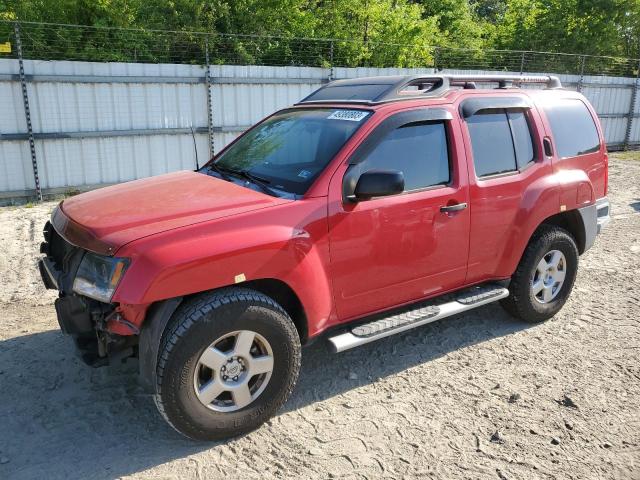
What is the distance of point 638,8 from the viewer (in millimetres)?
20578

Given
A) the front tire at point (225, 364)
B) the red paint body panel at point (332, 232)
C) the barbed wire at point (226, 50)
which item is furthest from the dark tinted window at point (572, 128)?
the barbed wire at point (226, 50)

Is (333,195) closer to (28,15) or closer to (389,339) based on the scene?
(389,339)

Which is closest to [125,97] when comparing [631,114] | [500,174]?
[500,174]

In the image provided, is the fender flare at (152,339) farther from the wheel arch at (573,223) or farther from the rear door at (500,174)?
the wheel arch at (573,223)

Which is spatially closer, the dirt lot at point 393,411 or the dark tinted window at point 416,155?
the dirt lot at point 393,411

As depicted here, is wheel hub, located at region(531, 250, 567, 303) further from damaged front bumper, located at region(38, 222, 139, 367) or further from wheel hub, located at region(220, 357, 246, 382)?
damaged front bumper, located at region(38, 222, 139, 367)

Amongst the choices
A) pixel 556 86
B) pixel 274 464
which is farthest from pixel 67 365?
pixel 556 86

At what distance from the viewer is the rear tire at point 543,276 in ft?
15.1

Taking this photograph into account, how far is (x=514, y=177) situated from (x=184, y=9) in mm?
10790

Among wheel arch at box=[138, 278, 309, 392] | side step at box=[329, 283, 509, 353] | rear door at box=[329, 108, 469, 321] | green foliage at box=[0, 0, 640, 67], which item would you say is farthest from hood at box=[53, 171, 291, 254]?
green foliage at box=[0, 0, 640, 67]

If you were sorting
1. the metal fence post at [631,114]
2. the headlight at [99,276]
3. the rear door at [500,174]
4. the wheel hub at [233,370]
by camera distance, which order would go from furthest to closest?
the metal fence post at [631,114] → the rear door at [500,174] → the wheel hub at [233,370] → the headlight at [99,276]

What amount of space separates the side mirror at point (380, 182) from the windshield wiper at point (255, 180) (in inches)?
21.6

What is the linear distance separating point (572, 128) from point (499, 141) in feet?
3.35

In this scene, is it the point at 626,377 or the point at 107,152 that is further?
the point at 107,152
